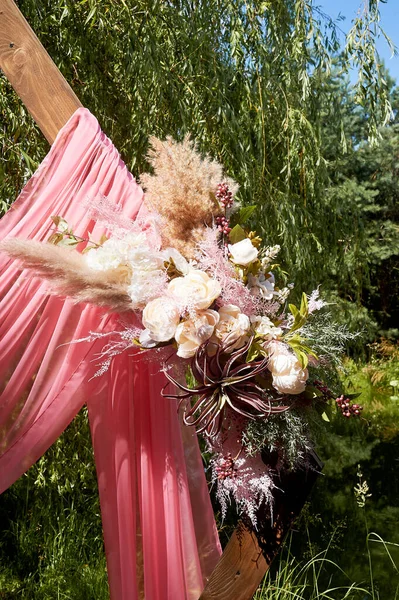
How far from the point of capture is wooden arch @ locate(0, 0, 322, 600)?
1405 mm

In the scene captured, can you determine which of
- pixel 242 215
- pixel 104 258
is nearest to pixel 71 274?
pixel 104 258

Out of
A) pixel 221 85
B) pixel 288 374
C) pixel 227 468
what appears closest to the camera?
pixel 288 374

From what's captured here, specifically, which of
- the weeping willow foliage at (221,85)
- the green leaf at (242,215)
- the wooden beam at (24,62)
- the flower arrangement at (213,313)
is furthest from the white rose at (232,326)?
the weeping willow foliage at (221,85)

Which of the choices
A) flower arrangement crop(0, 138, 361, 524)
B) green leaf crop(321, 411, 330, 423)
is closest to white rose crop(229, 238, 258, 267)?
flower arrangement crop(0, 138, 361, 524)

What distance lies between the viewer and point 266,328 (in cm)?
130

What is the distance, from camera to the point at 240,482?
1322 millimetres

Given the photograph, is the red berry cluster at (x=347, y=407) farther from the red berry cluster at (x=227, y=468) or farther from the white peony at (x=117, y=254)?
the white peony at (x=117, y=254)

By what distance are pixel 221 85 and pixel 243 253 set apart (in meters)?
1.65

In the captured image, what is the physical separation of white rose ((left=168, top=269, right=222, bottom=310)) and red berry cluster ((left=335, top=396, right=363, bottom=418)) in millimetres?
303

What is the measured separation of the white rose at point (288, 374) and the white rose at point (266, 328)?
→ 57 millimetres

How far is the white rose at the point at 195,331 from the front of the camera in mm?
1241

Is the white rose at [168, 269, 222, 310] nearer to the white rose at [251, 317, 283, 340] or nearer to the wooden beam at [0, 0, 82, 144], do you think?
the white rose at [251, 317, 283, 340]

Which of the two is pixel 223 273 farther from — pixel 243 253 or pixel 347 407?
pixel 347 407

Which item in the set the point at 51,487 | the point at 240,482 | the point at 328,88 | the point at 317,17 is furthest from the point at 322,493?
the point at 240,482
